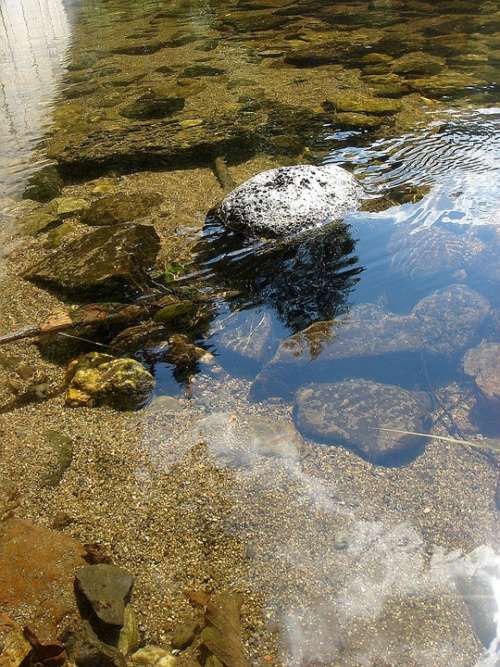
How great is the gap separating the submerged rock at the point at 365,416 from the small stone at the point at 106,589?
1.20 meters

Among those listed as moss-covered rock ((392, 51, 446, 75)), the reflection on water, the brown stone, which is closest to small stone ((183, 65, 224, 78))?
the reflection on water

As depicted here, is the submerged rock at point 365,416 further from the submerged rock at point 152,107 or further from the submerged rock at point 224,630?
the submerged rock at point 152,107

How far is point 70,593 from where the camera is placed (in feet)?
7.09

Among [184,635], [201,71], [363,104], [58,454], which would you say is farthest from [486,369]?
[201,71]

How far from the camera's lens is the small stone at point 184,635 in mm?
2018

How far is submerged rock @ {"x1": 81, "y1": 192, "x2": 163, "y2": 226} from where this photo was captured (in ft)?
16.7

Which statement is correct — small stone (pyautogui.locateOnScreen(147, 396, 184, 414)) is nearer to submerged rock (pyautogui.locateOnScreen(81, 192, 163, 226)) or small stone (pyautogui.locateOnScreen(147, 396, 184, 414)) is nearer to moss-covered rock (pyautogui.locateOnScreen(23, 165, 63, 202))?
submerged rock (pyautogui.locateOnScreen(81, 192, 163, 226))

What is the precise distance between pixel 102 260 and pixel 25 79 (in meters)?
7.86

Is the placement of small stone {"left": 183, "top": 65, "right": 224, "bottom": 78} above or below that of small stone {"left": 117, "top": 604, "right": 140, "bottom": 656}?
above

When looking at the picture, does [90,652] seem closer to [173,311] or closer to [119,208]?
[173,311]

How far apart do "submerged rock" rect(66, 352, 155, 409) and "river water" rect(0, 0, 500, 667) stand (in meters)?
0.15

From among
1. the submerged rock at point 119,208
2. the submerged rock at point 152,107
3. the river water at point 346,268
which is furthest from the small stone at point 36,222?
the submerged rock at point 152,107

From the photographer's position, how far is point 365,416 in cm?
295

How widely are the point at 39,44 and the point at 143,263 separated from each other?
11.8 metres
